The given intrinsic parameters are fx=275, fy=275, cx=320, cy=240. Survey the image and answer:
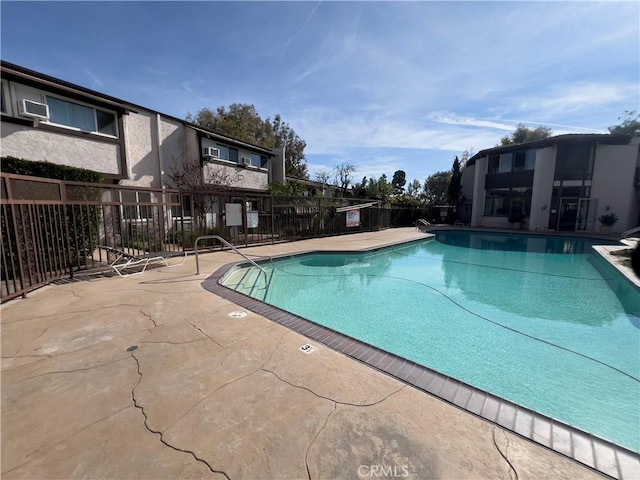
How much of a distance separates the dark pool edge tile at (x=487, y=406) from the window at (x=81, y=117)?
11.9 m

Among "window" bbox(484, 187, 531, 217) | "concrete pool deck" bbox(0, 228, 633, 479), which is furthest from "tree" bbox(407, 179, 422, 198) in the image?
"concrete pool deck" bbox(0, 228, 633, 479)

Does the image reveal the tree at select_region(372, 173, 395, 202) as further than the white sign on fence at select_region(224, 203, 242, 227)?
Yes

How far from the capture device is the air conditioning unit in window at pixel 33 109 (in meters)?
8.61

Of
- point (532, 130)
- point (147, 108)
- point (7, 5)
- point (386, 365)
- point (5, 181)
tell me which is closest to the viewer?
point (386, 365)

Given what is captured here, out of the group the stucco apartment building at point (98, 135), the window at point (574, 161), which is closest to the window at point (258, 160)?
the stucco apartment building at point (98, 135)

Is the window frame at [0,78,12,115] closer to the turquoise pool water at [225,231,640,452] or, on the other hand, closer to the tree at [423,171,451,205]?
the turquoise pool water at [225,231,640,452]

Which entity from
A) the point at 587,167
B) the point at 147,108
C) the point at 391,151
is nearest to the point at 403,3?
the point at 147,108

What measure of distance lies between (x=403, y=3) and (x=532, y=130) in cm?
3673

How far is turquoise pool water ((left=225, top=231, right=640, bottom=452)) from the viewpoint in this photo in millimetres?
3555

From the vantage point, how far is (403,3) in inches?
296

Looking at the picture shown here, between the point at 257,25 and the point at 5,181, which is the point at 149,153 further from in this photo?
the point at 5,181

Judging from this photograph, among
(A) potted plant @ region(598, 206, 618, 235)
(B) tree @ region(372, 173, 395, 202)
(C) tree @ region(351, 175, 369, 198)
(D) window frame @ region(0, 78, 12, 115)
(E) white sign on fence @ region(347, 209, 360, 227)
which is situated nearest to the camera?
(D) window frame @ region(0, 78, 12, 115)

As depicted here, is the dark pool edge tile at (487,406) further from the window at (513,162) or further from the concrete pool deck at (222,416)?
the window at (513,162)

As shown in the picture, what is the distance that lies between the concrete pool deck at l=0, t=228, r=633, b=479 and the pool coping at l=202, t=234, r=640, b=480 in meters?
0.09
